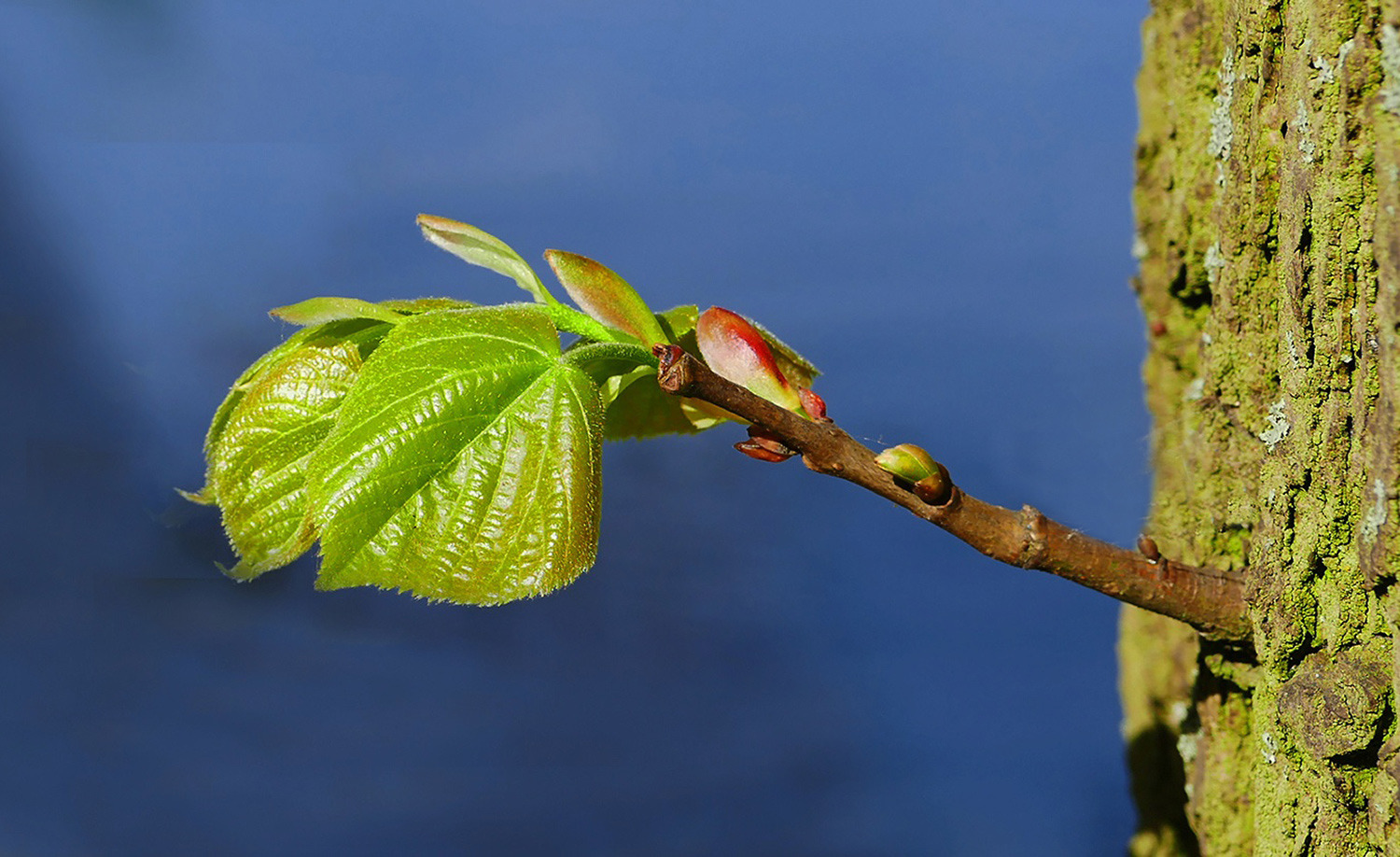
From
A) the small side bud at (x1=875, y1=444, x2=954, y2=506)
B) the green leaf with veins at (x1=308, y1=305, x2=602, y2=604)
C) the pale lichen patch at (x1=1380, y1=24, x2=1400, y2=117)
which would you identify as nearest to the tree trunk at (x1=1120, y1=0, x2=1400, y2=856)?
the pale lichen patch at (x1=1380, y1=24, x2=1400, y2=117)

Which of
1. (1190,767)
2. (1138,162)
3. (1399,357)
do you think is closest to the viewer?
(1399,357)

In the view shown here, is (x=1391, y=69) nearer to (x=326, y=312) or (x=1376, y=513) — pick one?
(x=1376, y=513)

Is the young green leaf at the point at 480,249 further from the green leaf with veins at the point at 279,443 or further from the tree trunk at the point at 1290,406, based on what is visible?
the tree trunk at the point at 1290,406

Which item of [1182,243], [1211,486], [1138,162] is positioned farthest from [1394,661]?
[1138,162]

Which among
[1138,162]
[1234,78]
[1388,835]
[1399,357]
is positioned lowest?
[1388,835]

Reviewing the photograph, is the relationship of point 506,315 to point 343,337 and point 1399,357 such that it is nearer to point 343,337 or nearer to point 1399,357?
point 343,337

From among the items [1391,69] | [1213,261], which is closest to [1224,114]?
[1213,261]

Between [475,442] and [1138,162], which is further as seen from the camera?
[1138,162]
